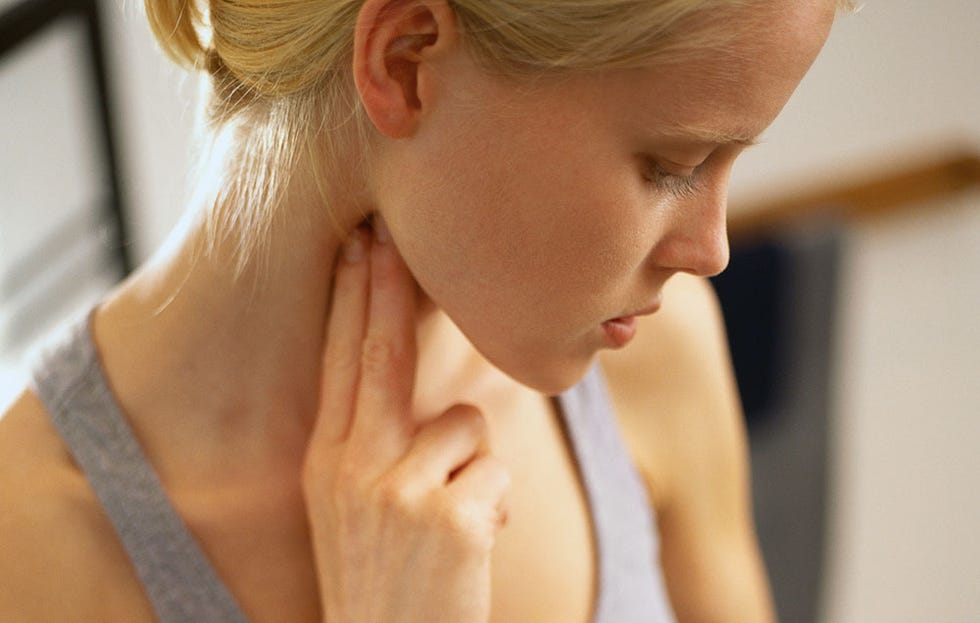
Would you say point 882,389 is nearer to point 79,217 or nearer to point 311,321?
point 79,217

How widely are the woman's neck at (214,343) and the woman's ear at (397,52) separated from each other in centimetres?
13

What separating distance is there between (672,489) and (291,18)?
1.93 ft

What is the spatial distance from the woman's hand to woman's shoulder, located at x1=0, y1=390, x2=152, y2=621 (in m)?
0.14

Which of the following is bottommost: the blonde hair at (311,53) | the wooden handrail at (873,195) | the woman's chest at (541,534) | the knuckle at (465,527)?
the wooden handrail at (873,195)

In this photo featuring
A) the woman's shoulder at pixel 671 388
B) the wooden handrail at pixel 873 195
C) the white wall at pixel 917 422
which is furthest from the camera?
the white wall at pixel 917 422

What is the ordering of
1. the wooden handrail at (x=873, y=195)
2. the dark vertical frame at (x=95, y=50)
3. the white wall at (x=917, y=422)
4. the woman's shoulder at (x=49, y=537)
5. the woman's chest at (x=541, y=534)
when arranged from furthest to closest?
the white wall at (x=917, y=422) < the wooden handrail at (x=873, y=195) < the dark vertical frame at (x=95, y=50) < the woman's chest at (x=541, y=534) < the woman's shoulder at (x=49, y=537)

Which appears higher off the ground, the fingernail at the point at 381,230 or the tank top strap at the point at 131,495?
the fingernail at the point at 381,230

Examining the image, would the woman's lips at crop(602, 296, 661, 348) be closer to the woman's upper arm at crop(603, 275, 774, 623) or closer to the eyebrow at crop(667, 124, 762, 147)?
the eyebrow at crop(667, 124, 762, 147)

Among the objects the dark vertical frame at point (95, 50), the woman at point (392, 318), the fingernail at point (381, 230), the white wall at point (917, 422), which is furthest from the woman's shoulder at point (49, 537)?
the white wall at point (917, 422)

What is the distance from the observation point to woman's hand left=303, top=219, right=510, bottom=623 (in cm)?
76

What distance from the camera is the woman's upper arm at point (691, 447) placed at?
1.03 metres

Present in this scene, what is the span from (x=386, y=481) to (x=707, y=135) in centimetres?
32

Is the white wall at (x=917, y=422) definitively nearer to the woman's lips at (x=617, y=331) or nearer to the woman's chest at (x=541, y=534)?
the woman's chest at (x=541, y=534)

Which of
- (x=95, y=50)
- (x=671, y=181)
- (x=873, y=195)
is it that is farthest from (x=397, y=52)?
(x=873, y=195)
